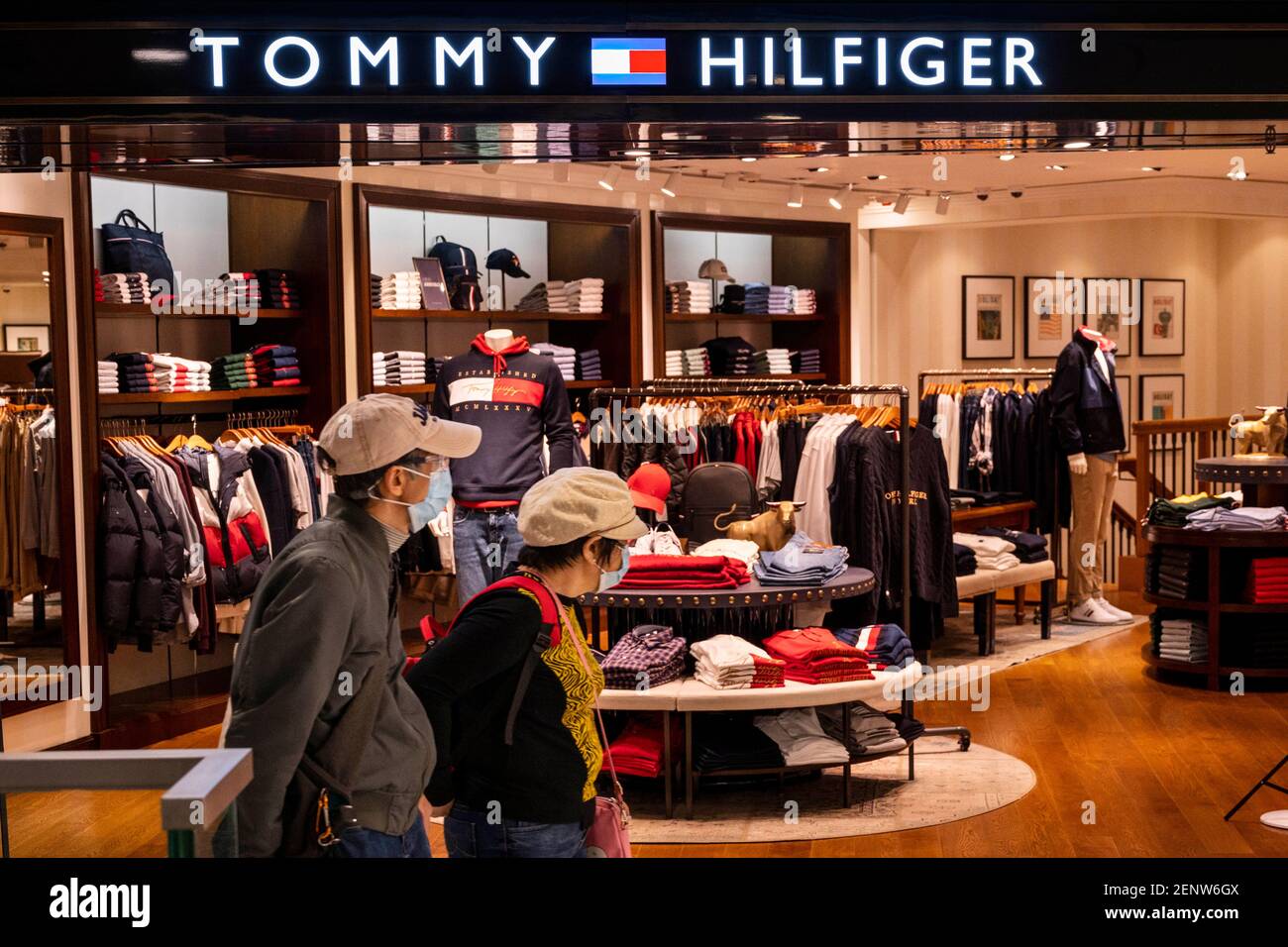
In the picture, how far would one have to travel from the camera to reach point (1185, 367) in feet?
43.9

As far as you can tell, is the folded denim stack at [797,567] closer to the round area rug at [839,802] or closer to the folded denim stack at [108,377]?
the round area rug at [839,802]

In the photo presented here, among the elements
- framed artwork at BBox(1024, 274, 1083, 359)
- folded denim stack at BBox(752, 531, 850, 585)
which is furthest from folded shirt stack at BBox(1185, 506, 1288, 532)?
framed artwork at BBox(1024, 274, 1083, 359)

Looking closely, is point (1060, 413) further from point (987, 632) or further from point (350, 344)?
point (350, 344)

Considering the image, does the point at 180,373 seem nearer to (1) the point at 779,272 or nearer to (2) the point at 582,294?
(2) the point at 582,294

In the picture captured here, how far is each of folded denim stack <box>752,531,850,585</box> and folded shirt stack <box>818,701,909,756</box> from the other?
0.53 metres

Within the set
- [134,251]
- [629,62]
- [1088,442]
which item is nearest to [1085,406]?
[1088,442]

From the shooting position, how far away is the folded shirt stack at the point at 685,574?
5301 mm

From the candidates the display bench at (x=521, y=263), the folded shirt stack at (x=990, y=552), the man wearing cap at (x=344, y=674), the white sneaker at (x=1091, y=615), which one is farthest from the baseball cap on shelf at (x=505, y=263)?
the man wearing cap at (x=344, y=674)

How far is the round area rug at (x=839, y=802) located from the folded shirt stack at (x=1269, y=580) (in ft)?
6.27

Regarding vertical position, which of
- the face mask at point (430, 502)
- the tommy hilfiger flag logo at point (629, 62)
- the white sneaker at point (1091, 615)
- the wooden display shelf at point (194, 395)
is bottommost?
the white sneaker at point (1091, 615)

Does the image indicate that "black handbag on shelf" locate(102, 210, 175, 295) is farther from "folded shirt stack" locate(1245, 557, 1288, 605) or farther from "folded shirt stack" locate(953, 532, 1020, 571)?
"folded shirt stack" locate(1245, 557, 1288, 605)

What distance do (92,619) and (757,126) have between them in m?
4.43
